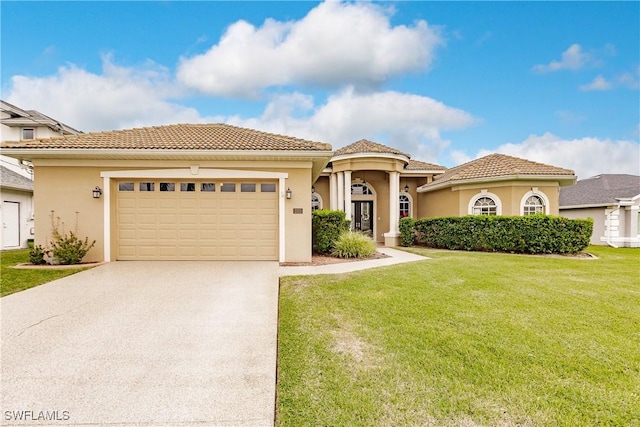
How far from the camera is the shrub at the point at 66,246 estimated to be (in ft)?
31.2

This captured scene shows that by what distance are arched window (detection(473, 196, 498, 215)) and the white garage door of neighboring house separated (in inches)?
451

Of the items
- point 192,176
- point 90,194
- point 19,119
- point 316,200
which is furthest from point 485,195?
point 19,119

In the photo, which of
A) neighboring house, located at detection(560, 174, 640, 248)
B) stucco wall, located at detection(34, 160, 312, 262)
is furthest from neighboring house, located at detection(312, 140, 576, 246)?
stucco wall, located at detection(34, 160, 312, 262)

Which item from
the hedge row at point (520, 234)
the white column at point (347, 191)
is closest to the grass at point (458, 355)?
the hedge row at point (520, 234)

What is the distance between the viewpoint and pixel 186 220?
1029 cm

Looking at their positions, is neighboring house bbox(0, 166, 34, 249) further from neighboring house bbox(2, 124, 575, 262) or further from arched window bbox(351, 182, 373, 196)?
arched window bbox(351, 182, 373, 196)

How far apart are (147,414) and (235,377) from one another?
32.9 inches

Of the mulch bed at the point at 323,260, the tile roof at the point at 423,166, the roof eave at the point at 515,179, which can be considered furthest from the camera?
the tile roof at the point at 423,166

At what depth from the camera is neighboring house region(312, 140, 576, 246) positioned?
15.6 metres

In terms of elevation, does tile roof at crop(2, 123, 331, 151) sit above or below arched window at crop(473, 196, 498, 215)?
above

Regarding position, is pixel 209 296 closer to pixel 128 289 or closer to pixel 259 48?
pixel 128 289

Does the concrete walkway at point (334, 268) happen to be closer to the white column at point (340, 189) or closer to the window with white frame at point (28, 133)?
the white column at point (340, 189)

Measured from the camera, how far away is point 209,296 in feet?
20.8

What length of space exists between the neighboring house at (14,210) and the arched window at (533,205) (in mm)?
23884
